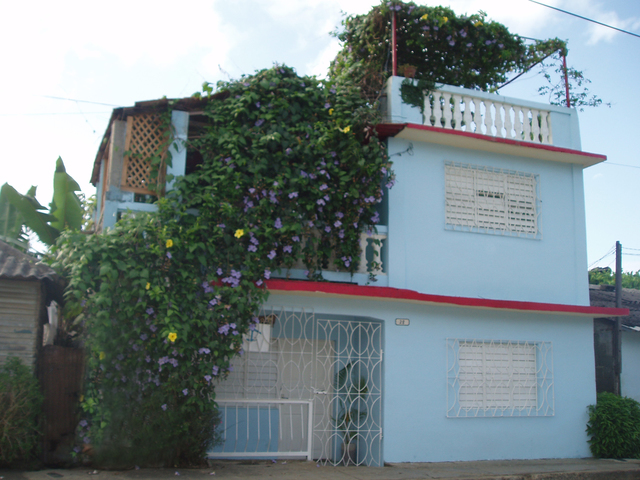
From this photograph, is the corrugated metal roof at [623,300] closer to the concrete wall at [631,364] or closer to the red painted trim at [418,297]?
the concrete wall at [631,364]

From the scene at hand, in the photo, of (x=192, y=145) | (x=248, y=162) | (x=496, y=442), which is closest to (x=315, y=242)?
(x=248, y=162)

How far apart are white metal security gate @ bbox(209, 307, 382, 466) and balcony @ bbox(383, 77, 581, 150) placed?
3.33m

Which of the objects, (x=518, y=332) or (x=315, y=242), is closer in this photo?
(x=315, y=242)

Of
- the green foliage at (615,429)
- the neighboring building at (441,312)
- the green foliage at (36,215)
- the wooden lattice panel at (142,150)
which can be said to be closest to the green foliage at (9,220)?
the green foliage at (36,215)

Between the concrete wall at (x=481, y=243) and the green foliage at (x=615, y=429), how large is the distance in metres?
1.68

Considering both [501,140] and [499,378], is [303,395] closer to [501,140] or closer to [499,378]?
[499,378]

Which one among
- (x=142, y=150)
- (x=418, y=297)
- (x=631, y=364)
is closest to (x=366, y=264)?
(x=418, y=297)

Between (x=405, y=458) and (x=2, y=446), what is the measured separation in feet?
16.2

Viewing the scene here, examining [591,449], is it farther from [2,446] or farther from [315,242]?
[2,446]

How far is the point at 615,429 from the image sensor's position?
8.58m

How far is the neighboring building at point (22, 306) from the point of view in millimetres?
6422

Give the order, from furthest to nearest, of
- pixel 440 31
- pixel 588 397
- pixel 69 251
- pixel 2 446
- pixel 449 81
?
pixel 449 81, pixel 440 31, pixel 588 397, pixel 69 251, pixel 2 446

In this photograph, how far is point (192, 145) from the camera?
7.66 meters

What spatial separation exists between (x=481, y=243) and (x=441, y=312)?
1373 millimetres
